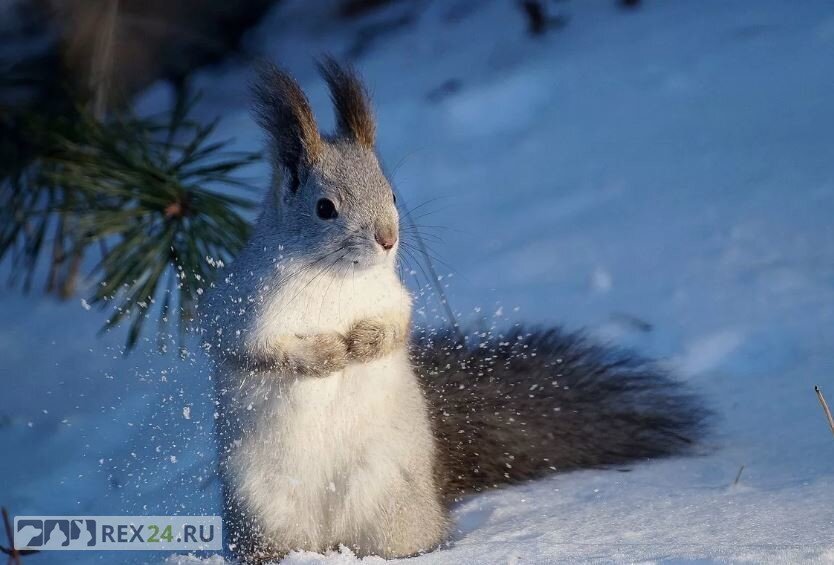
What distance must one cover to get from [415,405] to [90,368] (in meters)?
1.63

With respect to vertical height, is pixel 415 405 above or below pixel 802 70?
below

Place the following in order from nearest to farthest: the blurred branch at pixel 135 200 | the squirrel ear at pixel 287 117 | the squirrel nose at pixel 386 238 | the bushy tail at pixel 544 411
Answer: the squirrel nose at pixel 386 238
the squirrel ear at pixel 287 117
the bushy tail at pixel 544 411
the blurred branch at pixel 135 200

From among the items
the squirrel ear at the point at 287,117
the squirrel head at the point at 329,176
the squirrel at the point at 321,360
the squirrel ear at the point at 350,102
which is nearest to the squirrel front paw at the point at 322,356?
the squirrel at the point at 321,360

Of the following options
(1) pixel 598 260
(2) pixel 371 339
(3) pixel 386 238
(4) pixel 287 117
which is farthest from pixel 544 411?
(1) pixel 598 260

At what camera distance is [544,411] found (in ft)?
7.78

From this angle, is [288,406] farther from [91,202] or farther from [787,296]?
[787,296]

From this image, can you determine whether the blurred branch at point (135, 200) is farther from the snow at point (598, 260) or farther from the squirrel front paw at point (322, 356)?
the squirrel front paw at point (322, 356)

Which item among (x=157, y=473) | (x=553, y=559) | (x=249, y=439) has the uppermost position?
(x=249, y=439)

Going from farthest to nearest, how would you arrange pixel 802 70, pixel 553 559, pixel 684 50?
pixel 684 50, pixel 802 70, pixel 553 559

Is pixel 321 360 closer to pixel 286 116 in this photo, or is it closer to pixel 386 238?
pixel 386 238

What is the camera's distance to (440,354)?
2.47 m

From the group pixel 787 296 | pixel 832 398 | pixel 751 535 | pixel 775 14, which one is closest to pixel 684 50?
pixel 775 14

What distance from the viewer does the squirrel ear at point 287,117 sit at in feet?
6.42

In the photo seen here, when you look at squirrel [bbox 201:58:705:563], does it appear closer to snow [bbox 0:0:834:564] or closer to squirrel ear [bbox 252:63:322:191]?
squirrel ear [bbox 252:63:322:191]
